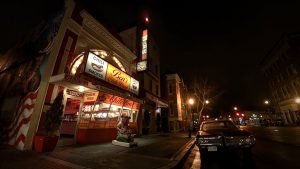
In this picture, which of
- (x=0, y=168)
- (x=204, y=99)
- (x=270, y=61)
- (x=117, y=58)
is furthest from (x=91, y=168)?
(x=270, y=61)

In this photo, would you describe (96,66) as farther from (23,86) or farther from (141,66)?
(141,66)

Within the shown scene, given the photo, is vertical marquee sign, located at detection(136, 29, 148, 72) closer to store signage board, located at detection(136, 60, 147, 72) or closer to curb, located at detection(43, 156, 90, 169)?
store signage board, located at detection(136, 60, 147, 72)

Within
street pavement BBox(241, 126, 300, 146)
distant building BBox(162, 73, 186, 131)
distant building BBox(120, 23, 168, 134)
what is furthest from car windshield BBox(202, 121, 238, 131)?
distant building BBox(162, 73, 186, 131)

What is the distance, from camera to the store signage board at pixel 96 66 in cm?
989

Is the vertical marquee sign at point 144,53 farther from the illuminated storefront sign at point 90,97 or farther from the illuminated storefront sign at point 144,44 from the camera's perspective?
the illuminated storefront sign at point 90,97

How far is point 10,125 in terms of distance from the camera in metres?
9.69

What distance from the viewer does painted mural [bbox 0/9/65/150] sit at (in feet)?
28.2

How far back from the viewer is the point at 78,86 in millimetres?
9578

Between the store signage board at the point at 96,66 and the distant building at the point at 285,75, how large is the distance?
40446 millimetres

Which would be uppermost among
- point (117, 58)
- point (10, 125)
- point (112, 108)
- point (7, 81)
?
point (117, 58)

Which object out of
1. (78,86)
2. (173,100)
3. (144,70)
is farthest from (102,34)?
(173,100)

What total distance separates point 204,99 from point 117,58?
15.2 m

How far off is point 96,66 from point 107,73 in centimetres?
123

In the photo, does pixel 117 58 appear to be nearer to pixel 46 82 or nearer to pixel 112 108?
pixel 112 108
